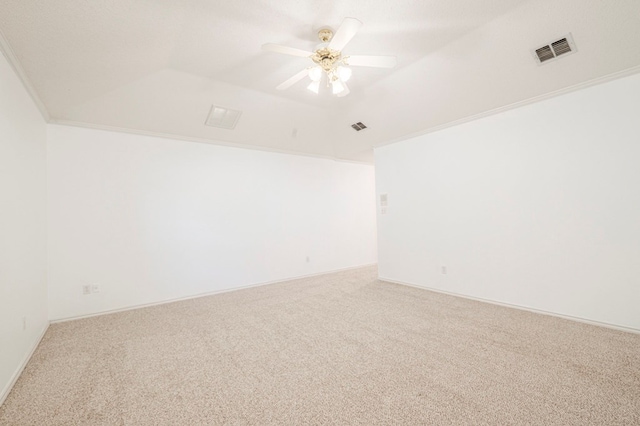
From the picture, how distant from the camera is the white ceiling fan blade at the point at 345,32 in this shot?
189 cm

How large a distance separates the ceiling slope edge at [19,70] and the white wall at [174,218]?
0.56 metres

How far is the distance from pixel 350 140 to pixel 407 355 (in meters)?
3.99

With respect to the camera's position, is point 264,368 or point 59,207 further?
point 59,207

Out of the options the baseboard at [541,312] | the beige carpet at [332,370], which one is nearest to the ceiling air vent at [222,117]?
the beige carpet at [332,370]

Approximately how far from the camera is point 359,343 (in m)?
2.62

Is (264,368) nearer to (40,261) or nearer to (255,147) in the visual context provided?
(40,261)

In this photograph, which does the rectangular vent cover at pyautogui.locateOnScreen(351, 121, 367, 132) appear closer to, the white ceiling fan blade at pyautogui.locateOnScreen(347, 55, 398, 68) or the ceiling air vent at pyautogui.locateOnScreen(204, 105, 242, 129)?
the ceiling air vent at pyautogui.locateOnScreen(204, 105, 242, 129)

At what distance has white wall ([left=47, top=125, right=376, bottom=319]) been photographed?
3504 mm

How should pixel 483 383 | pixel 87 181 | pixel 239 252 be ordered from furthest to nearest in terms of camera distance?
1. pixel 239 252
2. pixel 87 181
3. pixel 483 383

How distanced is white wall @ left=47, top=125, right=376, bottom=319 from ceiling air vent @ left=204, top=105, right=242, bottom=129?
20.1 inches

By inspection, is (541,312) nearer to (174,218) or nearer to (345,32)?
(345,32)

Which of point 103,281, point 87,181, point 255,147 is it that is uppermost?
point 255,147

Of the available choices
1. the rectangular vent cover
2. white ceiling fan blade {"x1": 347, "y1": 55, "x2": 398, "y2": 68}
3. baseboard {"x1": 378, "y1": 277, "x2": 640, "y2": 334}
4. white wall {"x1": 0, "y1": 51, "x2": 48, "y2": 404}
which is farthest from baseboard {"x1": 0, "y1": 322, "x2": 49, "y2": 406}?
the rectangular vent cover

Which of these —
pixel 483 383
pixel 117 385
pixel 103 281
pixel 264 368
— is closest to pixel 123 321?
pixel 103 281
